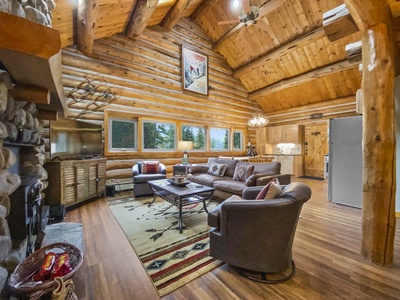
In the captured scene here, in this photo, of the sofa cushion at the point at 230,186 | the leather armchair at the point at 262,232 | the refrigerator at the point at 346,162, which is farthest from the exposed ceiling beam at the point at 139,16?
the refrigerator at the point at 346,162

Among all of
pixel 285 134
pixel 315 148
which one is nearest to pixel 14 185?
pixel 285 134

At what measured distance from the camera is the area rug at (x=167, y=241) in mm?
1698

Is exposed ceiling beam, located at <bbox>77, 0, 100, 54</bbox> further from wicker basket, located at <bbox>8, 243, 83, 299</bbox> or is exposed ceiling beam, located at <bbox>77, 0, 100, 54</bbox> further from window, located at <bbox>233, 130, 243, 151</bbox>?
window, located at <bbox>233, 130, 243, 151</bbox>

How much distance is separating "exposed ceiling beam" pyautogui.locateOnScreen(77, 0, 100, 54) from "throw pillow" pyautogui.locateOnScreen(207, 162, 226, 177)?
3.92 metres

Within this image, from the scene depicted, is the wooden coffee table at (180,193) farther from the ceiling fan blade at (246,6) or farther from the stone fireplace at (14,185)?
the ceiling fan blade at (246,6)

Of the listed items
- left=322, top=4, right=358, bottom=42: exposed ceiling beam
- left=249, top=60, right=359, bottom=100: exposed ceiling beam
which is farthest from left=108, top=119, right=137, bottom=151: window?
left=249, top=60, right=359, bottom=100: exposed ceiling beam

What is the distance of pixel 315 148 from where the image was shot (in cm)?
779

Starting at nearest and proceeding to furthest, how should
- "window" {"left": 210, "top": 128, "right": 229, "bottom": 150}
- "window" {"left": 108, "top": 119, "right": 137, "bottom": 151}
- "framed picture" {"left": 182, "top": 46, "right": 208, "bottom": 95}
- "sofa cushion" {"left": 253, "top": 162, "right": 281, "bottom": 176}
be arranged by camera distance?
1. "sofa cushion" {"left": 253, "top": 162, "right": 281, "bottom": 176}
2. "window" {"left": 108, "top": 119, "right": 137, "bottom": 151}
3. "framed picture" {"left": 182, "top": 46, "right": 208, "bottom": 95}
4. "window" {"left": 210, "top": 128, "right": 229, "bottom": 150}

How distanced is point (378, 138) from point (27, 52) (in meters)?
2.91

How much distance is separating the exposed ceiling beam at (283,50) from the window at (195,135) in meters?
3.01

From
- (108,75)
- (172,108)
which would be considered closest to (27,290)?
(108,75)

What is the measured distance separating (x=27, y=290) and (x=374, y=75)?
356cm

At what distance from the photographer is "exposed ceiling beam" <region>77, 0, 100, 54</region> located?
10.2 ft

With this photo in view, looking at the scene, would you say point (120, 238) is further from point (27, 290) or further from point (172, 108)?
point (172, 108)
